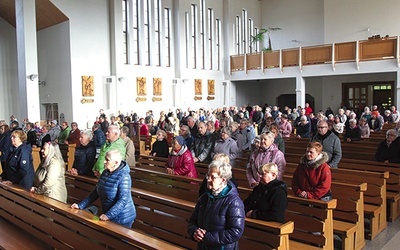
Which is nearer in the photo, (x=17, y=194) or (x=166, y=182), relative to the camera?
(x=17, y=194)

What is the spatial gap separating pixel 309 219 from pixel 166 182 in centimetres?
229

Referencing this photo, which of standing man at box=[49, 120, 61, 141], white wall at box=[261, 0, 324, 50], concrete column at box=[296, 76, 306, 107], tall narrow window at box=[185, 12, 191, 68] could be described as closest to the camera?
standing man at box=[49, 120, 61, 141]

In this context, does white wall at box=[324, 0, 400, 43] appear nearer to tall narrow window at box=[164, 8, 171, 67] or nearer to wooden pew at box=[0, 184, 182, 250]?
tall narrow window at box=[164, 8, 171, 67]

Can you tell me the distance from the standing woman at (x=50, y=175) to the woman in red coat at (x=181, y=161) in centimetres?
170

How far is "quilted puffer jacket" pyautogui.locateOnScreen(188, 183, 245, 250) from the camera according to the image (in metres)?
2.84

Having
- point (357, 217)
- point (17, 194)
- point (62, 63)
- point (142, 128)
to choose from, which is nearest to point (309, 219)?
point (357, 217)

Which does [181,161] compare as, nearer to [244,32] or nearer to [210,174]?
[210,174]

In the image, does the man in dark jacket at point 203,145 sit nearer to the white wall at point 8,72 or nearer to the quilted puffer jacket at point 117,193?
the quilted puffer jacket at point 117,193

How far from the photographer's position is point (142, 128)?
13.0 meters

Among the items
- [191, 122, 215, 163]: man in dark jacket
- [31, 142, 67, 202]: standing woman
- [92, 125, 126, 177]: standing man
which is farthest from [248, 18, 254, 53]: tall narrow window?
[31, 142, 67, 202]: standing woman

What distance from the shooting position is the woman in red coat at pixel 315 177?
434cm

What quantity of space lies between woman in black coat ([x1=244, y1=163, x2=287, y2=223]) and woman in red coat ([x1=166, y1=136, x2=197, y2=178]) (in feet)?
6.49

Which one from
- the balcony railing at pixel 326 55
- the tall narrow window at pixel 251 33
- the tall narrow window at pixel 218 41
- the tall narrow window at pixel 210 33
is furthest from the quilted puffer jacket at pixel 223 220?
the tall narrow window at pixel 251 33

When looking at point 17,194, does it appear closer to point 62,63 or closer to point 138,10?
point 62,63
